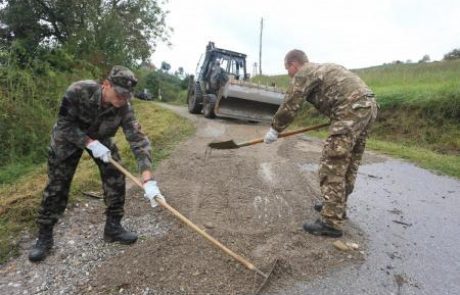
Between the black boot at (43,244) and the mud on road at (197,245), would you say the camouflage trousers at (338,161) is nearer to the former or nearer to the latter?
the mud on road at (197,245)

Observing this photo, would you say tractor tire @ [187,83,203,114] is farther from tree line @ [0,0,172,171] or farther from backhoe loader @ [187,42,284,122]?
tree line @ [0,0,172,171]

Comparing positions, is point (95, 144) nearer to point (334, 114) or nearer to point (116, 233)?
point (116, 233)

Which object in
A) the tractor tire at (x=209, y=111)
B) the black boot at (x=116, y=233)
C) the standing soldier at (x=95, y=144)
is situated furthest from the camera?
the tractor tire at (x=209, y=111)

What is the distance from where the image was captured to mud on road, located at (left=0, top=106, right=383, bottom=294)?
3.13 m

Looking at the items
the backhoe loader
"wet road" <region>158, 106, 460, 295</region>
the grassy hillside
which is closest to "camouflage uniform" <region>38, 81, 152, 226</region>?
"wet road" <region>158, 106, 460, 295</region>

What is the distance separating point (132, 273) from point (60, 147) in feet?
4.02

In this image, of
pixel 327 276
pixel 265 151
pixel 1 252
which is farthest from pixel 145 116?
pixel 327 276

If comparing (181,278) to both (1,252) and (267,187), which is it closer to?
(1,252)

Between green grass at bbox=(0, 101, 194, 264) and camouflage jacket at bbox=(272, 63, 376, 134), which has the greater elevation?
camouflage jacket at bbox=(272, 63, 376, 134)

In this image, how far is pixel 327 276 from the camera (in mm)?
3256

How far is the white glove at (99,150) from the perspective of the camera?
338 cm

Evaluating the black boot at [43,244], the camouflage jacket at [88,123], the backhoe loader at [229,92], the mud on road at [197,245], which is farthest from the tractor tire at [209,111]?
the black boot at [43,244]

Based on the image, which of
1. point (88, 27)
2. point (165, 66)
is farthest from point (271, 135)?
point (165, 66)

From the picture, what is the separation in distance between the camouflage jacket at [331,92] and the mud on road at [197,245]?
1.14m
